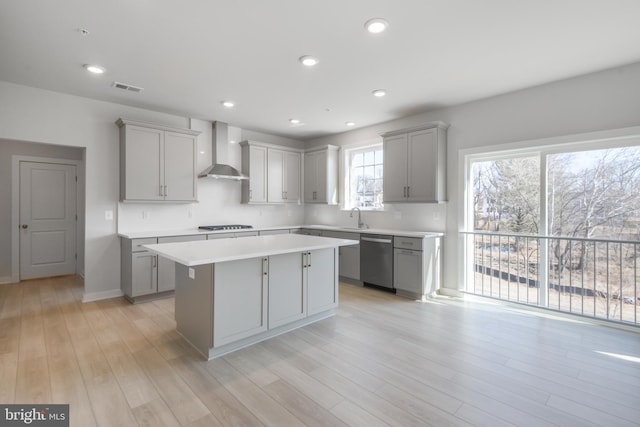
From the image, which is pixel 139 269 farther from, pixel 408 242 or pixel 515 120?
pixel 515 120

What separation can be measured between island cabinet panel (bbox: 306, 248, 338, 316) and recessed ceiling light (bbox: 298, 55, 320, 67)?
1946mm

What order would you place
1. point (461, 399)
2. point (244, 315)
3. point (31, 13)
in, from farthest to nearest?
point (244, 315)
point (31, 13)
point (461, 399)

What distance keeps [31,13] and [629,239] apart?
5.81 metres

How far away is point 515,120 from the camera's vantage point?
3.93m

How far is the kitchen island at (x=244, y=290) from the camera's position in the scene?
8.59ft

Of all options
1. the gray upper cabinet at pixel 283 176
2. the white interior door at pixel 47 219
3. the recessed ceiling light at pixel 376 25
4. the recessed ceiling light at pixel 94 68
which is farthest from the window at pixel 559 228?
the white interior door at pixel 47 219

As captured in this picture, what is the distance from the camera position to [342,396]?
84.6 inches

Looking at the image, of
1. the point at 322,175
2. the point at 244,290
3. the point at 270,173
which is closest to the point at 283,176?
the point at 270,173

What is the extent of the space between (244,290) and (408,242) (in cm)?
259

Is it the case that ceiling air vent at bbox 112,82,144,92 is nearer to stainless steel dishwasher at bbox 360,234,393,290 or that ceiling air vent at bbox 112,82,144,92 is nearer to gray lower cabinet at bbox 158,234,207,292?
gray lower cabinet at bbox 158,234,207,292

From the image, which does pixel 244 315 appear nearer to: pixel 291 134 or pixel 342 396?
pixel 342 396

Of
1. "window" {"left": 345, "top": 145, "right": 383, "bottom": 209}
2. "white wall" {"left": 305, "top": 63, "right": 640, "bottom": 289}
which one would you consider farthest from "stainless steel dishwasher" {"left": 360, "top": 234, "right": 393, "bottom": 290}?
"window" {"left": 345, "top": 145, "right": 383, "bottom": 209}

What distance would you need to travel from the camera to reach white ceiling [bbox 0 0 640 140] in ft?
7.57

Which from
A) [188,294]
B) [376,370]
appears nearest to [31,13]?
[188,294]
